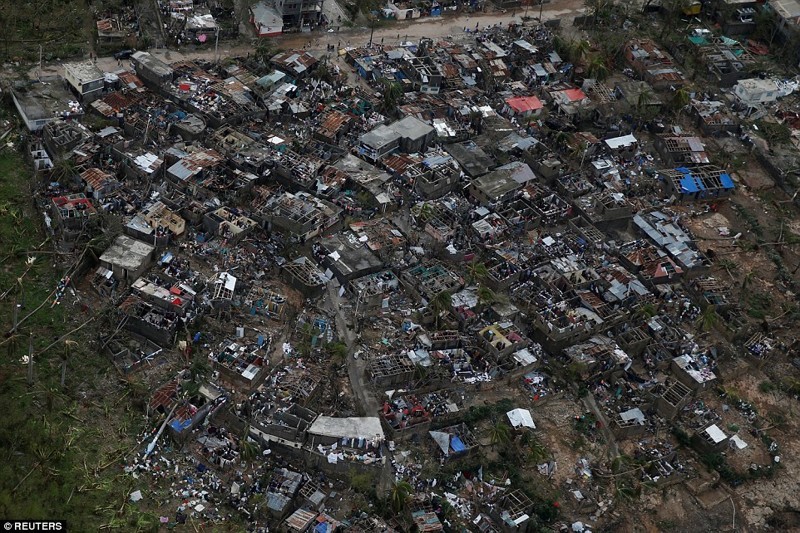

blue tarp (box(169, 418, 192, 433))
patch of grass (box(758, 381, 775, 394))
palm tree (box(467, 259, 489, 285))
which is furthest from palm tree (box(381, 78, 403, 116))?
patch of grass (box(758, 381, 775, 394))

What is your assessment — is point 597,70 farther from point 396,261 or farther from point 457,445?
point 457,445

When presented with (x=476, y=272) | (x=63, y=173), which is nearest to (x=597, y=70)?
(x=476, y=272)

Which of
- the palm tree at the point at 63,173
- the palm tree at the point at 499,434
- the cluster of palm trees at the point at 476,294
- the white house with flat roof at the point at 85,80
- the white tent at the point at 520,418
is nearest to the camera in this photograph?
the palm tree at the point at 499,434

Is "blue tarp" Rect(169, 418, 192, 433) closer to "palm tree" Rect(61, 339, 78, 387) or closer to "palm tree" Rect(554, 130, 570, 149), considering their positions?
"palm tree" Rect(61, 339, 78, 387)

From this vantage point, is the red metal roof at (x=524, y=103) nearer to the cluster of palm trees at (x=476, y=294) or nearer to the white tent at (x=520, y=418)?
the cluster of palm trees at (x=476, y=294)

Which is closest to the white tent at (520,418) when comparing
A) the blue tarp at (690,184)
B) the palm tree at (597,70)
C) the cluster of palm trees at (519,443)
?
the cluster of palm trees at (519,443)

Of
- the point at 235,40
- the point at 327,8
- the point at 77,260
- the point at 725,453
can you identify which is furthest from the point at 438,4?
the point at 725,453
